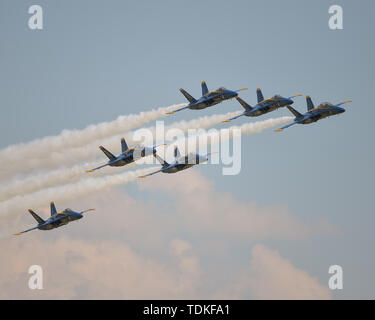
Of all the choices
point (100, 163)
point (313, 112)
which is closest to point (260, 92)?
point (313, 112)

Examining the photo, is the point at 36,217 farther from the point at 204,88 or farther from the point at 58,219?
the point at 204,88

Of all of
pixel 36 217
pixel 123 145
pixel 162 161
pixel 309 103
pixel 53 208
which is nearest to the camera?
pixel 162 161

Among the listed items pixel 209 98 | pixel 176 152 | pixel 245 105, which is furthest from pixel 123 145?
pixel 245 105

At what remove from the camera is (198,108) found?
99688 mm

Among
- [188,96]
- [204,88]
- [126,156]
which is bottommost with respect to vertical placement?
[126,156]

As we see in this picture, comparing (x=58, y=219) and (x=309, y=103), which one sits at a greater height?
(x=309, y=103)

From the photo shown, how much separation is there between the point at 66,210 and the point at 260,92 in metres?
38.7

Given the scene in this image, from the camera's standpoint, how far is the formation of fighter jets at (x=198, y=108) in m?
94.6

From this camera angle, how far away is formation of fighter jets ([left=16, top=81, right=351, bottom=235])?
94.6m

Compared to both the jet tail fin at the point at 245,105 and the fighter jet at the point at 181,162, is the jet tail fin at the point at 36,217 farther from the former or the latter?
the jet tail fin at the point at 245,105

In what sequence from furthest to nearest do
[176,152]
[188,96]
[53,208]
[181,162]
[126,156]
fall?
1. [53,208]
2. [176,152]
3. [188,96]
4. [126,156]
5. [181,162]
